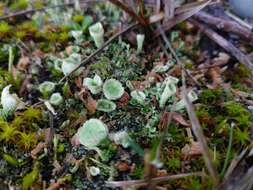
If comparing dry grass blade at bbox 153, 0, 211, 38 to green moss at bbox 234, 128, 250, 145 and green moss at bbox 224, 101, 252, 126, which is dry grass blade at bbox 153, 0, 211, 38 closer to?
green moss at bbox 224, 101, 252, 126

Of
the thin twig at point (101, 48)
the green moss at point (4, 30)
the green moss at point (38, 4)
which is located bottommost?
the thin twig at point (101, 48)

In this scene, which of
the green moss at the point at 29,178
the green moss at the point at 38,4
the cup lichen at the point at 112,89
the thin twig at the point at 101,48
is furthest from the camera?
the green moss at the point at 38,4

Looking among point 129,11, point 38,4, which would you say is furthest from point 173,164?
point 38,4

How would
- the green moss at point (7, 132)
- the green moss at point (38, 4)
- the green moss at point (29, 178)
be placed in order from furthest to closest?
the green moss at point (38, 4), the green moss at point (7, 132), the green moss at point (29, 178)

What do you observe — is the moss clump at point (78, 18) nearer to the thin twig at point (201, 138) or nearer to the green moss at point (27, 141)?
the green moss at point (27, 141)

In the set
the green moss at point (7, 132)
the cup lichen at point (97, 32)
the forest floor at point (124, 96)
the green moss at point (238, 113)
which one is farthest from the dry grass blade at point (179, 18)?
the green moss at point (7, 132)

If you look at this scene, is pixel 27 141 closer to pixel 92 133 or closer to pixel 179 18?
pixel 92 133

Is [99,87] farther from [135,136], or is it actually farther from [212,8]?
[212,8]

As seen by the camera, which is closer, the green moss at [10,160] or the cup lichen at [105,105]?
the green moss at [10,160]
